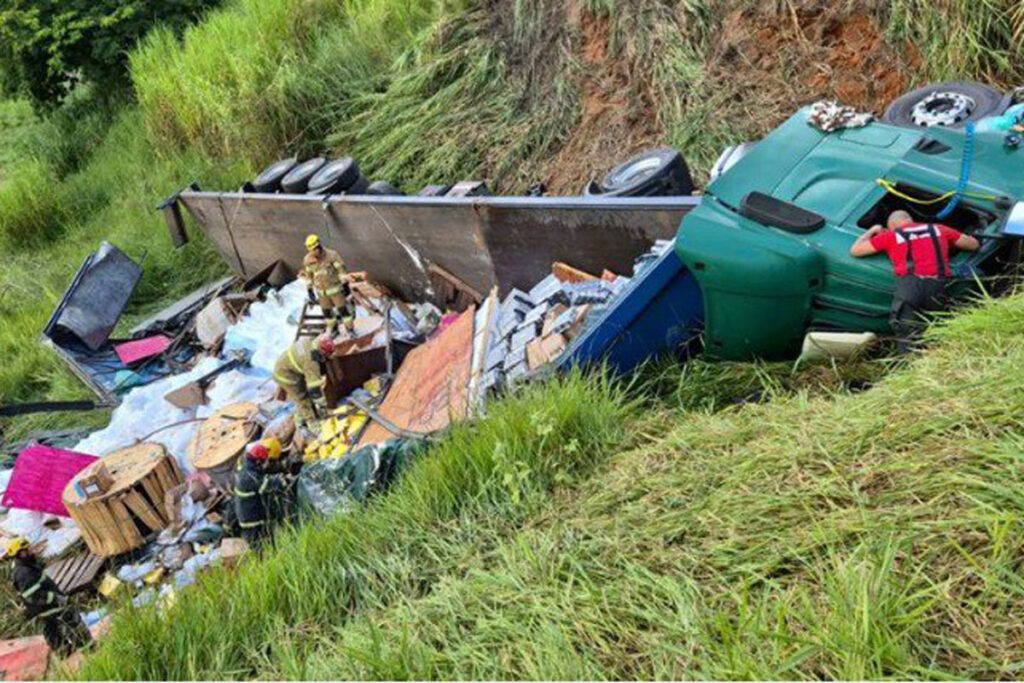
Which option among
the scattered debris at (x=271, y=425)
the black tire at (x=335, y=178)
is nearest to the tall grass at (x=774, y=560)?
the scattered debris at (x=271, y=425)

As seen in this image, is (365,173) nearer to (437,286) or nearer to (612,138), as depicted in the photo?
(437,286)

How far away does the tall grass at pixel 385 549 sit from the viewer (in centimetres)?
335

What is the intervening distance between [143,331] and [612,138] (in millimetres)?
5818

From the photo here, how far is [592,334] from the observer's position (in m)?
4.84

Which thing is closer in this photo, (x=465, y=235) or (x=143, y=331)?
(x=465, y=235)

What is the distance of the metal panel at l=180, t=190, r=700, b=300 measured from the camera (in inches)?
252

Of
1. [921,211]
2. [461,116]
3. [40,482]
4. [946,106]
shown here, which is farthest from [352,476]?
[461,116]

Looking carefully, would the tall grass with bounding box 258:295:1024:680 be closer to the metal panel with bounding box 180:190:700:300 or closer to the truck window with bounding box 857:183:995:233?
the truck window with bounding box 857:183:995:233

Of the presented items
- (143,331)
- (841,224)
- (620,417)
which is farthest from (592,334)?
(143,331)

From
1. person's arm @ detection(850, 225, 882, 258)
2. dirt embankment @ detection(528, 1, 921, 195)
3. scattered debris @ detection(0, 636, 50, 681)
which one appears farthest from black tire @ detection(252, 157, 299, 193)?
person's arm @ detection(850, 225, 882, 258)

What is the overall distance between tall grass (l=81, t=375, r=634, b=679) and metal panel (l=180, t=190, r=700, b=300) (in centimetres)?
236

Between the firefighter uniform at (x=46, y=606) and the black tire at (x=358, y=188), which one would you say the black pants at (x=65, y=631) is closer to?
the firefighter uniform at (x=46, y=606)

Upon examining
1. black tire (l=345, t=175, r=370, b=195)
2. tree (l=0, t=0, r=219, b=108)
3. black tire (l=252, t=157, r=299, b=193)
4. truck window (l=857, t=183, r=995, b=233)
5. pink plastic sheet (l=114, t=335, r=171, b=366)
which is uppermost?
tree (l=0, t=0, r=219, b=108)

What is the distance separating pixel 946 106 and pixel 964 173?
139cm
